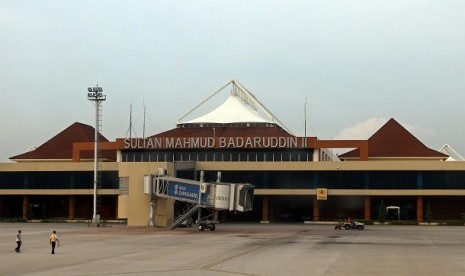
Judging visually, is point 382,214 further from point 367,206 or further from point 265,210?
point 265,210

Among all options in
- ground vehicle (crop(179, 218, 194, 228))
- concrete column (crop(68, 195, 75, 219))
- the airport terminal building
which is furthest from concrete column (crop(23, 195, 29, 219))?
ground vehicle (crop(179, 218, 194, 228))

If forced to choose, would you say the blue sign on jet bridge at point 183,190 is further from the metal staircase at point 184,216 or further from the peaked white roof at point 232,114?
the peaked white roof at point 232,114

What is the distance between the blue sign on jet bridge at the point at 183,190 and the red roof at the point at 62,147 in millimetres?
43878

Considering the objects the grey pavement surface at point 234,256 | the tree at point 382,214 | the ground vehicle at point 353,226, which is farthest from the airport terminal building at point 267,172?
the grey pavement surface at point 234,256

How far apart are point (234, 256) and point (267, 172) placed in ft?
217

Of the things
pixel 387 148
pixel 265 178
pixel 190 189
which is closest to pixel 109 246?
pixel 190 189

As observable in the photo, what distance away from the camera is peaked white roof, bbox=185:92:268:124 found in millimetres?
126938

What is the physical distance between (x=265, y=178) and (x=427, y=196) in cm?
2525

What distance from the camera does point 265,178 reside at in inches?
4422

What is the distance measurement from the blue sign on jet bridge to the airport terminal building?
10.7m

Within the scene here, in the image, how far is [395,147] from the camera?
410 ft

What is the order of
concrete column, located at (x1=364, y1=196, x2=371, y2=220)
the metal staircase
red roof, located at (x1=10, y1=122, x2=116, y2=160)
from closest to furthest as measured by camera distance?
1. the metal staircase
2. concrete column, located at (x1=364, y1=196, x2=371, y2=220)
3. red roof, located at (x1=10, y1=122, x2=116, y2=160)

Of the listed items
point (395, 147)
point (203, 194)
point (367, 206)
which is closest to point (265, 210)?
point (367, 206)

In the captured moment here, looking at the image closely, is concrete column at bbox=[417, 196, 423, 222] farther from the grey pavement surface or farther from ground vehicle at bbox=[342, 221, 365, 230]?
the grey pavement surface
